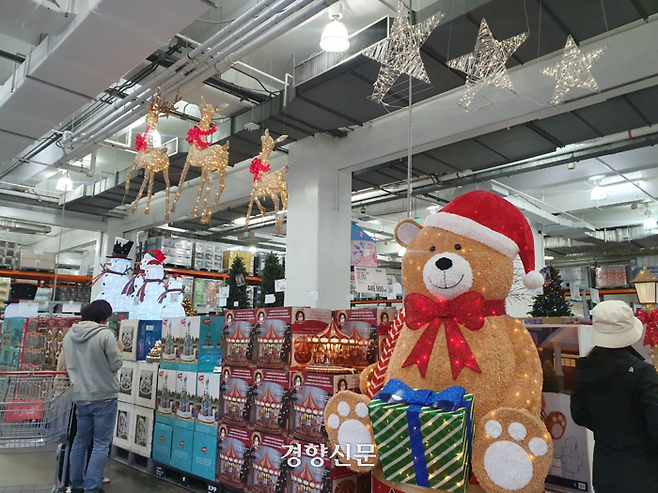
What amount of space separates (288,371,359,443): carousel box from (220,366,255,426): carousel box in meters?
0.49

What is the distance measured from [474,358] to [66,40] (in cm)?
393

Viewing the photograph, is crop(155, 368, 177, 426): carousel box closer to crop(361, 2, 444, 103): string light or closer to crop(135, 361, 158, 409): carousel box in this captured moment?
crop(135, 361, 158, 409): carousel box

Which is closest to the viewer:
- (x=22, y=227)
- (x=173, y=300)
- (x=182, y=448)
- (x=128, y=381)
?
(x=182, y=448)

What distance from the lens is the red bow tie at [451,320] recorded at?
217cm

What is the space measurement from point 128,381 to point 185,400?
3.78ft

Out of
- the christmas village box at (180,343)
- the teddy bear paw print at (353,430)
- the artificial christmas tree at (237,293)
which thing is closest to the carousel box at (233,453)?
the christmas village box at (180,343)

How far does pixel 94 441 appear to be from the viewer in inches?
148

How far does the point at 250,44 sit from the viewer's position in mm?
4031

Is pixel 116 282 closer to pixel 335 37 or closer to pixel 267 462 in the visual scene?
pixel 267 462

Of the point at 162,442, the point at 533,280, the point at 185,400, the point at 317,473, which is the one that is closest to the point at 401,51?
the point at 533,280

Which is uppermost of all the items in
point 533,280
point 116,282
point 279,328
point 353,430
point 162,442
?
point 116,282

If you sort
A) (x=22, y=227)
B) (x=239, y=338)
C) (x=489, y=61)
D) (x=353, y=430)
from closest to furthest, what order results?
1. (x=353, y=430)
2. (x=489, y=61)
3. (x=239, y=338)
4. (x=22, y=227)

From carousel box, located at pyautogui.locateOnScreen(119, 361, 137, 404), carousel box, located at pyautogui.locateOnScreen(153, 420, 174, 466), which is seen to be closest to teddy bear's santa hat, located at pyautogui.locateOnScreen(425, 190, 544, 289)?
carousel box, located at pyautogui.locateOnScreen(153, 420, 174, 466)

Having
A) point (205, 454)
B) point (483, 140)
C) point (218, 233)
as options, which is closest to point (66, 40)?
point (205, 454)
